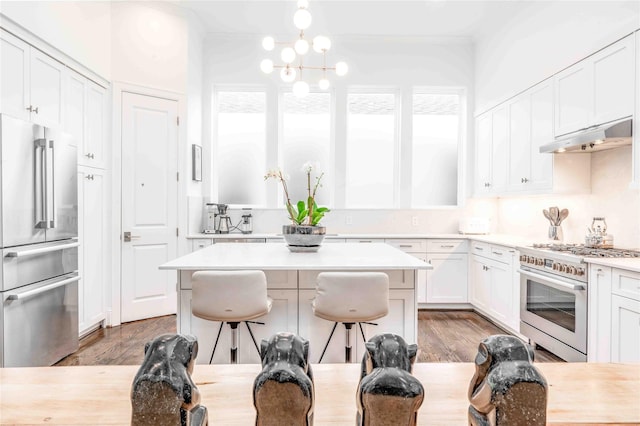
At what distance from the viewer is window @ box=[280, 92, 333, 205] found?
5293 millimetres

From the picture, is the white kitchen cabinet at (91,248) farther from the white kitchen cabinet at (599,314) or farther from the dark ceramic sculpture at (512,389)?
the white kitchen cabinet at (599,314)

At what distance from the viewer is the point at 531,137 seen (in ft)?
12.3

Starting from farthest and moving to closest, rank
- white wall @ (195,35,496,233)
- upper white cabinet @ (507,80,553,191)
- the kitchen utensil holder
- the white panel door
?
white wall @ (195,35,496,233) → the white panel door → the kitchen utensil holder → upper white cabinet @ (507,80,553,191)

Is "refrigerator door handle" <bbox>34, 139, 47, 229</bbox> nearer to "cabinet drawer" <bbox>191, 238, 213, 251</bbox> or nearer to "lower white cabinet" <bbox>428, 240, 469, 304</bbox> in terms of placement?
"cabinet drawer" <bbox>191, 238, 213, 251</bbox>

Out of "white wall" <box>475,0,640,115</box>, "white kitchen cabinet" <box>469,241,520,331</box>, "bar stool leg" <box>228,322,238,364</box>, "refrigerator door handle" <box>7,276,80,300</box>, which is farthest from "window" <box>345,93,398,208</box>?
"refrigerator door handle" <box>7,276,80,300</box>

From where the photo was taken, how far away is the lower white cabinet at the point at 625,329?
226 centimetres

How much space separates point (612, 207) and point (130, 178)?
4.62 m

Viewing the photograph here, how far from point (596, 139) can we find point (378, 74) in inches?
120

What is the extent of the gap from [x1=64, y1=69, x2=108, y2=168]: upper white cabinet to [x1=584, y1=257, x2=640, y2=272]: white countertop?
4.23m

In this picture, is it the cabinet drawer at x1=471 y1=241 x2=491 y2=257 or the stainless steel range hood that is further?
the cabinet drawer at x1=471 y1=241 x2=491 y2=257

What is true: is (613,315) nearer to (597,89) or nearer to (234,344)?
(597,89)

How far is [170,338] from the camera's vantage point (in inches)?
13.9

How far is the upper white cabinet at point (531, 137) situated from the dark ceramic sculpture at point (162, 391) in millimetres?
3848

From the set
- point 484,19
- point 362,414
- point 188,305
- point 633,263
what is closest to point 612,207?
point 633,263
